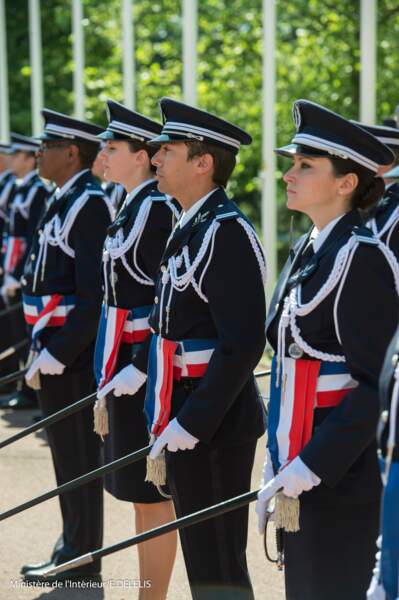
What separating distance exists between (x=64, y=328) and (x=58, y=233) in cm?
42

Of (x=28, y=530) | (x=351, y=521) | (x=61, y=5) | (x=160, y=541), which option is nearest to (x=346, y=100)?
(x=28, y=530)

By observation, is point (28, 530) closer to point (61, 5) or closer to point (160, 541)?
point (160, 541)

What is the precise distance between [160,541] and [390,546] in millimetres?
1866

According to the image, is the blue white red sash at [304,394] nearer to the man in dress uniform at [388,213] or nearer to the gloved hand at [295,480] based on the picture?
the gloved hand at [295,480]

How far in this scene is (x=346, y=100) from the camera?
10.9m

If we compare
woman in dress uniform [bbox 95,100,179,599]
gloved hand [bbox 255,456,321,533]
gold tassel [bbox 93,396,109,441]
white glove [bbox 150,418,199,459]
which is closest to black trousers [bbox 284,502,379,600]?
gloved hand [bbox 255,456,321,533]

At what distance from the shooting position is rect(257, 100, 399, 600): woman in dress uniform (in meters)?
3.15

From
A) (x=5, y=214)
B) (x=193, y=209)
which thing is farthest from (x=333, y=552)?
(x=5, y=214)

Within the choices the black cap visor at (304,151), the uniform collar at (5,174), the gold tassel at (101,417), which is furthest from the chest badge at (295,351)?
the uniform collar at (5,174)

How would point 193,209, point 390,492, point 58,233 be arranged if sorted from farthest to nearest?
point 58,233
point 193,209
point 390,492

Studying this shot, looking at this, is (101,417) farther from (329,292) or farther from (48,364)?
(329,292)

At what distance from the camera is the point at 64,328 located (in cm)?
496

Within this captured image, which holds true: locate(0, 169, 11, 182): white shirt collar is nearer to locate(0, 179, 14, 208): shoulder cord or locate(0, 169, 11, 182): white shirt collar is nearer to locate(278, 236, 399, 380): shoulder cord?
locate(0, 179, 14, 208): shoulder cord

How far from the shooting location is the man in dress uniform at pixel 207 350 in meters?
3.69
